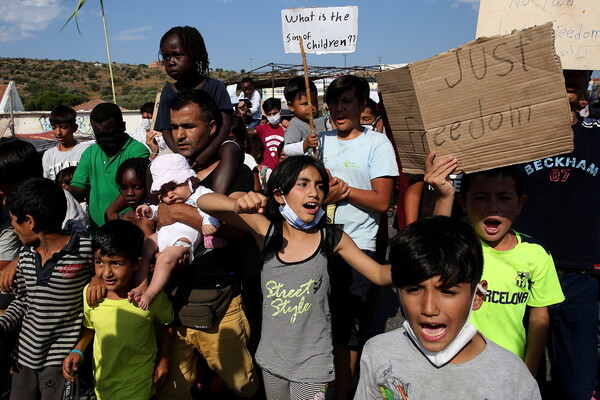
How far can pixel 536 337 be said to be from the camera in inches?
84.0

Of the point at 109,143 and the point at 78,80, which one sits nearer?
the point at 109,143

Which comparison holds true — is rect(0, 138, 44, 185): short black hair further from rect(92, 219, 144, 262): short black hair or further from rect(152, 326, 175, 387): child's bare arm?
rect(152, 326, 175, 387): child's bare arm

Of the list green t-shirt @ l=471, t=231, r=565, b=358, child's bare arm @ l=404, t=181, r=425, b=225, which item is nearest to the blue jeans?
green t-shirt @ l=471, t=231, r=565, b=358

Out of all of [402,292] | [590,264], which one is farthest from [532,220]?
[402,292]

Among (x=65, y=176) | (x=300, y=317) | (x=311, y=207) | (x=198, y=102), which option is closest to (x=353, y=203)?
(x=311, y=207)

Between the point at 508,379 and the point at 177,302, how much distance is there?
1.95 metres

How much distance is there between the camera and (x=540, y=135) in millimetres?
1882

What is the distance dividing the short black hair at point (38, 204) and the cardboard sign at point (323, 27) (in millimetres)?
2316

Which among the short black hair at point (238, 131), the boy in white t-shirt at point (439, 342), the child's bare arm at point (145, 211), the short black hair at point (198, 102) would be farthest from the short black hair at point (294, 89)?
the boy in white t-shirt at point (439, 342)

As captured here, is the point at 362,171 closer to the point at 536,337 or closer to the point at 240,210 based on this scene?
the point at 240,210

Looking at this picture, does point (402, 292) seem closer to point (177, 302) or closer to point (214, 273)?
point (214, 273)

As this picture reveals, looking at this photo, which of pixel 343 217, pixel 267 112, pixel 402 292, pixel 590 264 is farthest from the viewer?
pixel 267 112

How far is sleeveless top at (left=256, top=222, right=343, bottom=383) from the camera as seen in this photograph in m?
2.27

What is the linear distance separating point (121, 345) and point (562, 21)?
9.49 feet
